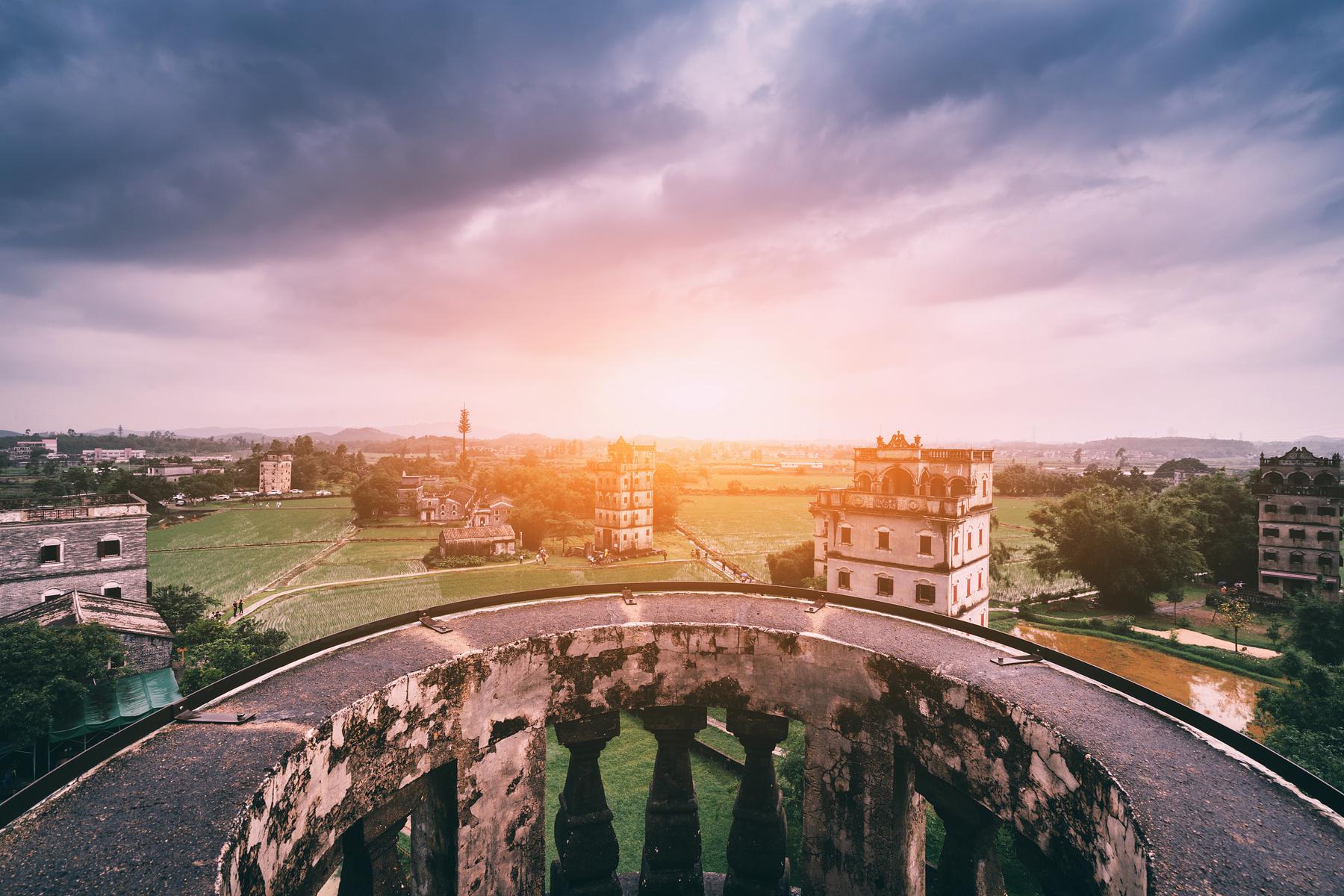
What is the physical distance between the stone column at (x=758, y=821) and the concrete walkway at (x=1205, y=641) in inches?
1386

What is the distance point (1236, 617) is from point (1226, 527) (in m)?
20.6

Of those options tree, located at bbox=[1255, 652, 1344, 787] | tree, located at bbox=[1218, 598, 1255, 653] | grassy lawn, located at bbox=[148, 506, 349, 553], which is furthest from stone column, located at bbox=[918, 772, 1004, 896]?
grassy lawn, located at bbox=[148, 506, 349, 553]

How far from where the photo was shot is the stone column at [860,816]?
22.5 ft

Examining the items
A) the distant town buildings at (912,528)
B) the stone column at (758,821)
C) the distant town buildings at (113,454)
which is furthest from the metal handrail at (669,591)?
the distant town buildings at (113,454)

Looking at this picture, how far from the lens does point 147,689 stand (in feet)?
76.6

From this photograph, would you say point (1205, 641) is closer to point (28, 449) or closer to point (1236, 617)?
point (1236, 617)

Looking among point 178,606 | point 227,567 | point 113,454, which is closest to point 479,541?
point 227,567

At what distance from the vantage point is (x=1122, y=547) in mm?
40656

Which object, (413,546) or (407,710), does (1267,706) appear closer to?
(407,710)

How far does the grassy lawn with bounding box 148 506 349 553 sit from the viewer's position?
63000 millimetres

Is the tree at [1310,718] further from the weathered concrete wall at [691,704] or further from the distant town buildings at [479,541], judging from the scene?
the distant town buildings at [479,541]

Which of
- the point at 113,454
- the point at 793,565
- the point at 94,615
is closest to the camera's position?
the point at 94,615

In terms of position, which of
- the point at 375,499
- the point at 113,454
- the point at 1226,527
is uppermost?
the point at 113,454

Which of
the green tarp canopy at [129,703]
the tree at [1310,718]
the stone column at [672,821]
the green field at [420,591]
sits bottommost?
the green field at [420,591]
